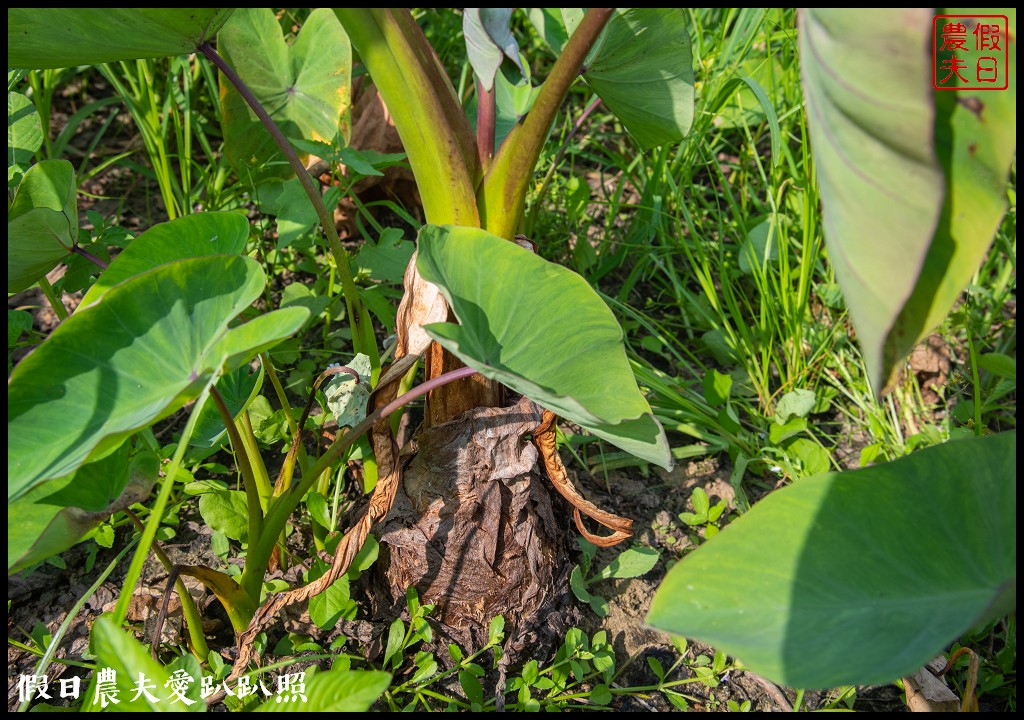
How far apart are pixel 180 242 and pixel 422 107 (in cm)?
34

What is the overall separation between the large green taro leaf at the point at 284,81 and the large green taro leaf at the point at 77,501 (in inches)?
28.2

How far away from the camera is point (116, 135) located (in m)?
1.90

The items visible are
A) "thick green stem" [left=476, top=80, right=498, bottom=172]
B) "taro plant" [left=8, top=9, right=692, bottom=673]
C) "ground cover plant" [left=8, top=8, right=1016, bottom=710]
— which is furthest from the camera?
"thick green stem" [left=476, top=80, right=498, bottom=172]

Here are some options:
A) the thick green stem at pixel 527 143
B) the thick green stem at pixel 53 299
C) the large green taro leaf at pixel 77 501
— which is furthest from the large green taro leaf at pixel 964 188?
the thick green stem at pixel 53 299

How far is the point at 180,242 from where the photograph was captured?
953mm

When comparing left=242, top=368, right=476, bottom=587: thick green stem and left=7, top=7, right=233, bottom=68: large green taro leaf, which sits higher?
left=7, top=7, right=233, bottom=68: large green taro leaf

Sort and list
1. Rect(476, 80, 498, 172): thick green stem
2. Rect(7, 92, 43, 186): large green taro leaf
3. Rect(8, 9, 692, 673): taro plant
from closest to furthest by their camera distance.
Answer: Rect(8, 9, 692, 673): taro plant, Rect(476, 80, 498, 172): thick green stem, Rect(7, 92, 43, 186): large green taro leaf

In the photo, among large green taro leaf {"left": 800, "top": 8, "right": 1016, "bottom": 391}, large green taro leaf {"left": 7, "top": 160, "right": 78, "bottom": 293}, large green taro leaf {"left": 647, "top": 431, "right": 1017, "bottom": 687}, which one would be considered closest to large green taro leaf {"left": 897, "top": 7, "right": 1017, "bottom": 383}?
large green taro leaf {"left": 800, "top": 8, "right": 1016, "bottom": 391}

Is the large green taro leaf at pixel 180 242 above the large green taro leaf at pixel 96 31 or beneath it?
beneath

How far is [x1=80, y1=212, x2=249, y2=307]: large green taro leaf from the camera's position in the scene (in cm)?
92

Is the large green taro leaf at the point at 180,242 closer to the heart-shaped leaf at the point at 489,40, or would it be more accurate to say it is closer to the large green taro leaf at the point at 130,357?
the large green taro leaf at the point at 130,357

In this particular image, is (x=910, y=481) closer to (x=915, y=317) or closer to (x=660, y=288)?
(x=915, y=317)

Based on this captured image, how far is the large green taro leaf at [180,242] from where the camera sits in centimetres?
92

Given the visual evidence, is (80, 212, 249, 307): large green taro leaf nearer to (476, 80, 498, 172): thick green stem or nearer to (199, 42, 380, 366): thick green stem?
(199, 42, 380, 366): thick green stem
